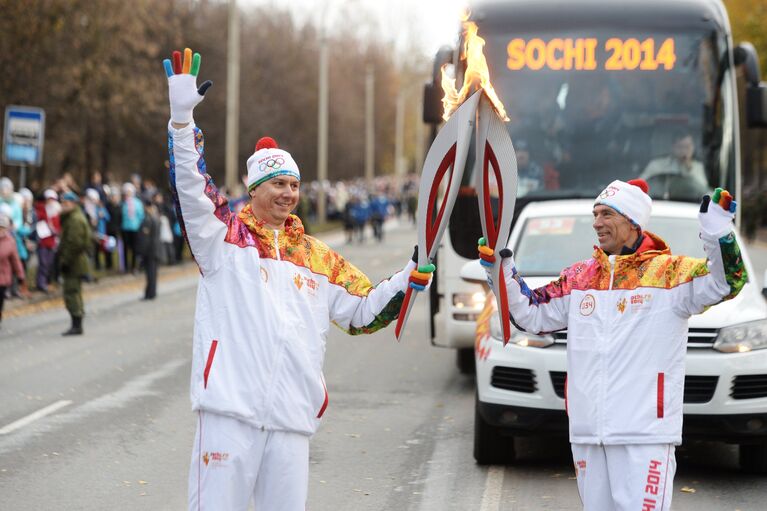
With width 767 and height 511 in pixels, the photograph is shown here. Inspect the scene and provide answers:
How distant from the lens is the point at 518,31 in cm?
1175

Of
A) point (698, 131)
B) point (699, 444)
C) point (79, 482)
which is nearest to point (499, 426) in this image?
point (699, 444)

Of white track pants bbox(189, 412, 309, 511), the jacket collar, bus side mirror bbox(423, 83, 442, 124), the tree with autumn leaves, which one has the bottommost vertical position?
white track pants bbox(189, 412, 309, 511)

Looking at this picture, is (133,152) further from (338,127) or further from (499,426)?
(499,426)

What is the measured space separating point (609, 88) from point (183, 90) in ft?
24.9

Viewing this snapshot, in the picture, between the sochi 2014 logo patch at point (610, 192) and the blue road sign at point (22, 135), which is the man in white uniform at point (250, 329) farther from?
the blue road sign at point (22, 135)

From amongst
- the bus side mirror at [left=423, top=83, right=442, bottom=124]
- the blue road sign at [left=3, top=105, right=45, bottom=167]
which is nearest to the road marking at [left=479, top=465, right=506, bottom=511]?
the bus side mirror at [left=423, top=83, right=442, bottom=124]

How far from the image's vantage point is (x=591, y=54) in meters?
11.8

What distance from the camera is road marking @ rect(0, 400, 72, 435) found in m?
9.70

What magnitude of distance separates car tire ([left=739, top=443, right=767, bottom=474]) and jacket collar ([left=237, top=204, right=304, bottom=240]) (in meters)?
4.12

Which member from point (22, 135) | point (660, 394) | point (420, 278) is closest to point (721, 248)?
point (660, 394)

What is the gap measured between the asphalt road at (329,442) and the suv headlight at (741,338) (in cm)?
81

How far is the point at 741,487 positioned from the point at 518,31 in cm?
525

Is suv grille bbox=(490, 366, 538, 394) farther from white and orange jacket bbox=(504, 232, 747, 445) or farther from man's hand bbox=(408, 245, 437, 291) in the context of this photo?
man's hand bbox=(408, 245, 437, 291)

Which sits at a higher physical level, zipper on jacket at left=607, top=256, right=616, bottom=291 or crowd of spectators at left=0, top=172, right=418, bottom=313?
zipper on jacket at left=607, top=256, right=616, bottom=291
